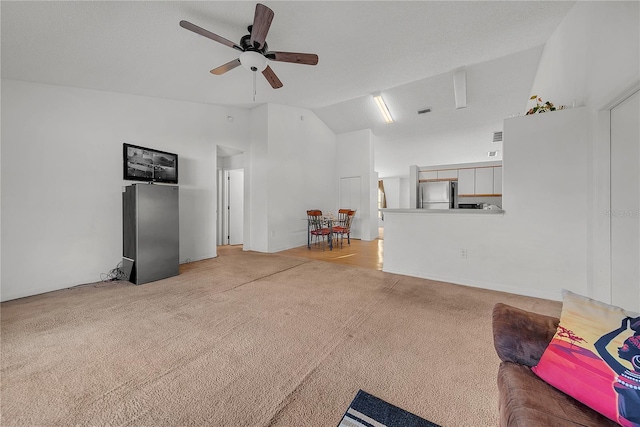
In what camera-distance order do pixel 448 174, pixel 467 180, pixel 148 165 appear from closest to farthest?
1. pixel 148 165
2. pixel 467 180
3. pixel 448 174

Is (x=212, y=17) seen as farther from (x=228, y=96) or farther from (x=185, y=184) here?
(x=185, y=184)

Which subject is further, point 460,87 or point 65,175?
point 460,87

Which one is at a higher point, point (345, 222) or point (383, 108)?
point (383, 108)

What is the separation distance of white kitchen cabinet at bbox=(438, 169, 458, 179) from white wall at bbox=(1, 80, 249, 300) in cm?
690

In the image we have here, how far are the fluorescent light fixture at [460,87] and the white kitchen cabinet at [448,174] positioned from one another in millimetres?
2013

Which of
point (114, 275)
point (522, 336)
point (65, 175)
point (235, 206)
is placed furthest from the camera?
point (235, 206)

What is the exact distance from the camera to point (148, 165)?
355 cm

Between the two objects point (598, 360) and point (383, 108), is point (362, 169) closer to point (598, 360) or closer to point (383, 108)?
point (383, 108)

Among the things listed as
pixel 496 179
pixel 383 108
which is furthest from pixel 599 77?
pixel 496 179

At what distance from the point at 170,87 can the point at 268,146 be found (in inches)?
82.1

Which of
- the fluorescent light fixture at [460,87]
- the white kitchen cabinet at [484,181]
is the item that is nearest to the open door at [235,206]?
the fluorescent light fixture at [460,87]

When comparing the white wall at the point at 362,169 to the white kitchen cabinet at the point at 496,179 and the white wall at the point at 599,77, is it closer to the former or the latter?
the white kitchen cabinet at the point at 496,179

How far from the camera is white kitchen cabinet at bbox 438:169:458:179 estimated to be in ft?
21.8

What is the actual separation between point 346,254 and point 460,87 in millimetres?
4025
